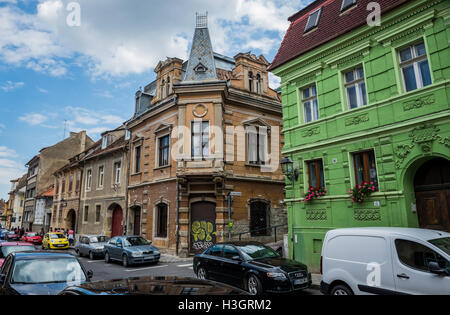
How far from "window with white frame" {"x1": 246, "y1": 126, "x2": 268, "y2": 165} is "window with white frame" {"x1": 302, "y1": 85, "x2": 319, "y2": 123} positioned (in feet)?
24.8

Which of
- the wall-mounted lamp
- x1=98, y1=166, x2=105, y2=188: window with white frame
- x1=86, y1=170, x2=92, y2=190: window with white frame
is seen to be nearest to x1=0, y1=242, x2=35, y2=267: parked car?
the wall-mounted lamp

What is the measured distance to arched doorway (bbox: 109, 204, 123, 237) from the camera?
25719 mm

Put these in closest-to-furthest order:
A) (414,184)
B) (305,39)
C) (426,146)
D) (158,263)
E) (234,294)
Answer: (234,294) → (426,146) → (414,184) → (305,39) → (158,263)

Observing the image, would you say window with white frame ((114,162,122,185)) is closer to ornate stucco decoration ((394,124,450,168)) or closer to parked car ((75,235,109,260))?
parked car ((75,235,109,260))

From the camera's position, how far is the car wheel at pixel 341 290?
6.78m

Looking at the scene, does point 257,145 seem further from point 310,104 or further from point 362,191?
point 362,191

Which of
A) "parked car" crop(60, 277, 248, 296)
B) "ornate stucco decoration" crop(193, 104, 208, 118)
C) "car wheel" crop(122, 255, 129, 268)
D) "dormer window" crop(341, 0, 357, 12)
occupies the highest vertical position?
"dormer window" crop(341, 0, 357, 12)

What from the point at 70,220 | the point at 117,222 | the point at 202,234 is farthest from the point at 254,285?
the point at 70,220

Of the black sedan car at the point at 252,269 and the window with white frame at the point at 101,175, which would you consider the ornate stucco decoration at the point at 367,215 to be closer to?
the black sedan car at the point at 252,269

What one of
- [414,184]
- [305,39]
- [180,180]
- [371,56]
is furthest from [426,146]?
[180,180]

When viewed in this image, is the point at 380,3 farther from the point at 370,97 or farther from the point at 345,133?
the point at 345,133

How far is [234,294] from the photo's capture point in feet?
11.4

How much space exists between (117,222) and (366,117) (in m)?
22.2
